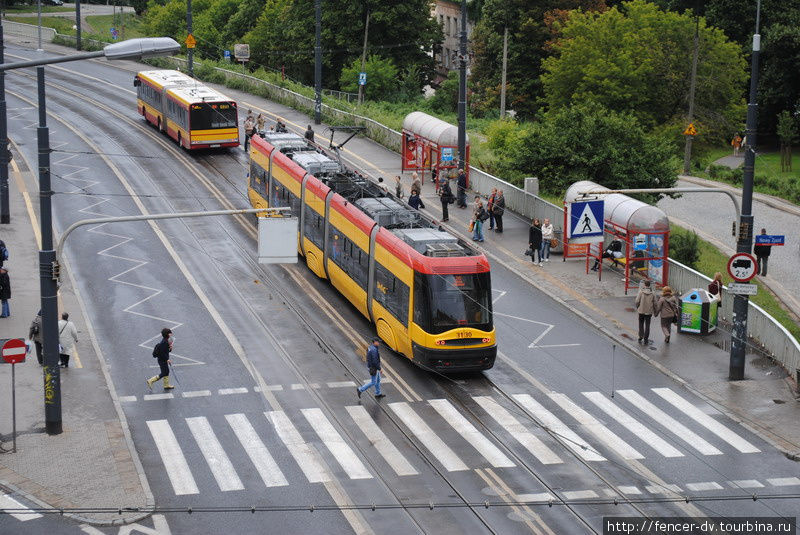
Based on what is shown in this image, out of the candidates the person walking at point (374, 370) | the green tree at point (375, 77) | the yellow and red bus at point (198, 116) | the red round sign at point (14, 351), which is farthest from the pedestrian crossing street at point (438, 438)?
the green tree at point (375, 77)

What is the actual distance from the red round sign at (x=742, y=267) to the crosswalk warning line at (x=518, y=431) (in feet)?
22.4

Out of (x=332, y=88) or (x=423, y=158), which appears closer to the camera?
(x=423, y=158)

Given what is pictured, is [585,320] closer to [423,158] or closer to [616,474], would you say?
[616,474]

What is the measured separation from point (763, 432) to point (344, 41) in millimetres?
59413

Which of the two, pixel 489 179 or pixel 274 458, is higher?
pixel 489 179

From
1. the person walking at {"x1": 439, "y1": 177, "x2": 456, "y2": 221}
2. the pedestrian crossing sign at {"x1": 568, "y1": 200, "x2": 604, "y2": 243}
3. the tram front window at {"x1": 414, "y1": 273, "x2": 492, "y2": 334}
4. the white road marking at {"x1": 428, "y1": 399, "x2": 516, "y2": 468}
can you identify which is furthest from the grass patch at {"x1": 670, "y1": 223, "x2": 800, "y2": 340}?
the white road marking at {"x1": 428, "y1": 399, "x2": 516, "y2": 468}

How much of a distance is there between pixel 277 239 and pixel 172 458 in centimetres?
620

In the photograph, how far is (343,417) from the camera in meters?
26.5

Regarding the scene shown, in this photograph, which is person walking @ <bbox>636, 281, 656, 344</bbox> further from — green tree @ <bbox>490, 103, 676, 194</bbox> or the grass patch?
green tree @ <bbox>490, 103, 676, 194</bbox>

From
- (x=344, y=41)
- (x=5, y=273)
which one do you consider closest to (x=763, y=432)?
(x=5, y=273)

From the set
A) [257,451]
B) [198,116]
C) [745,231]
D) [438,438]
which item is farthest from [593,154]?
[257,451]

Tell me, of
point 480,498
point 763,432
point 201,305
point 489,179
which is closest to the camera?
point 480,498

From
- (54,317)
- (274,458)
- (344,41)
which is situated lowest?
(274,458)

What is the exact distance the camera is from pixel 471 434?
2544 cm
